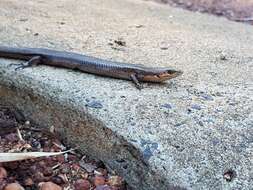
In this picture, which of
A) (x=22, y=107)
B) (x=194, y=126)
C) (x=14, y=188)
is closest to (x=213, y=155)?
(x=194, y=126)

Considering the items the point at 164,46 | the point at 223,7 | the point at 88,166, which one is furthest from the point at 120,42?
the point at 223,7

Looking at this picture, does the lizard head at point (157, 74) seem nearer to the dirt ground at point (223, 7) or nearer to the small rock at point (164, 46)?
the small rock at point (164, 46)

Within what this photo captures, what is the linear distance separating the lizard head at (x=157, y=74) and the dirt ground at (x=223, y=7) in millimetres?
4672

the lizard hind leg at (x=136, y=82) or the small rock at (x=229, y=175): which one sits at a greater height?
the lizard hind leg at (x=136, y=82)

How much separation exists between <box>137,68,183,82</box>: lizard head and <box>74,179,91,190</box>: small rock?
88cm

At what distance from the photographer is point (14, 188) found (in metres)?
2.41

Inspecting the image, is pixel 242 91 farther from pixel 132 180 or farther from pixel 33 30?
pixel 33 30

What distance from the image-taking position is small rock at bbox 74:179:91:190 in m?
2.51

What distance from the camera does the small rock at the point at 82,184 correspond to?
251 centimetres

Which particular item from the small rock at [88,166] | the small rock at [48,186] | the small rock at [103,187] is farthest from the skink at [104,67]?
the small rock at [48,186]

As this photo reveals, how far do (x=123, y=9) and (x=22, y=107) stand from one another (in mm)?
2849

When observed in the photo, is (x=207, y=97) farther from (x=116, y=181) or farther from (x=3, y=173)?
(x=3, y=173)

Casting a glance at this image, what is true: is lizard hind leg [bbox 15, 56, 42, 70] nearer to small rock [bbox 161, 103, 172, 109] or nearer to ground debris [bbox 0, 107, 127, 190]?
ground debris [bbox 0, 107, 127, 190]

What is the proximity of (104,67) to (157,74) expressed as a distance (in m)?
0.35
